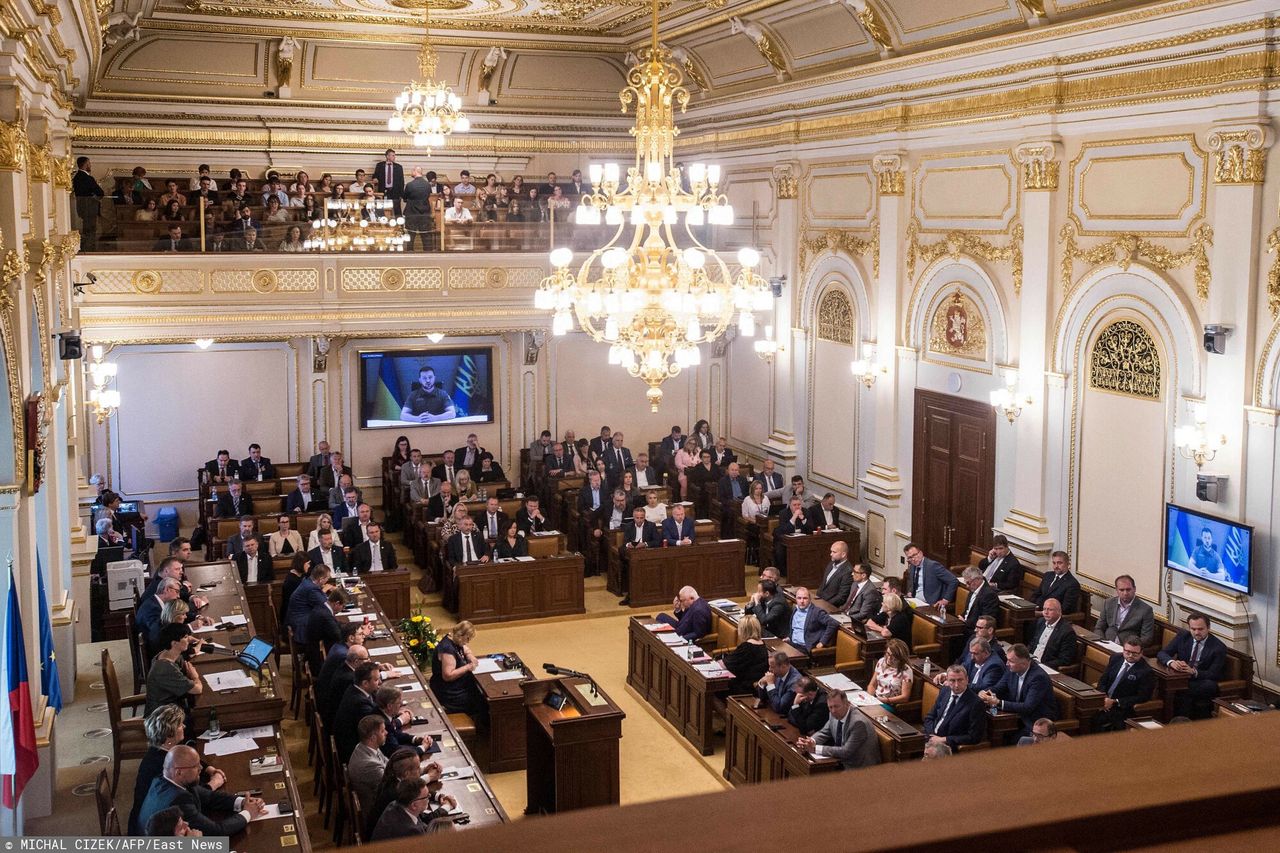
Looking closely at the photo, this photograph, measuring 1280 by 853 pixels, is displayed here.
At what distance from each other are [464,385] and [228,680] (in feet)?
35.2

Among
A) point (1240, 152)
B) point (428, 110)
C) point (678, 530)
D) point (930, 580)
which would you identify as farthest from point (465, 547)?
point (1240, 152)

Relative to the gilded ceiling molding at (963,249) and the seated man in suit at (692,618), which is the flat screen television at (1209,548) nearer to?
the gilded ceiling molding at (963,249)

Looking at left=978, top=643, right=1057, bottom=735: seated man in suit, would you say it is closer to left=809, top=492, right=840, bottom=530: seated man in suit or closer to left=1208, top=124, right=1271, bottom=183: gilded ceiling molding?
left=1208, top=124, right=1271, bottom=183: gilded ceiling molding

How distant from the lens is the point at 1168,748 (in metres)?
1.14

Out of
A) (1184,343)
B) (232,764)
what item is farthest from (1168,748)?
(1184,343)

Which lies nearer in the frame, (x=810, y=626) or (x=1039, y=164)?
(x=810, y=626)

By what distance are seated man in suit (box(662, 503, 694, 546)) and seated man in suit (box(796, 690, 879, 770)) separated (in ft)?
20.0

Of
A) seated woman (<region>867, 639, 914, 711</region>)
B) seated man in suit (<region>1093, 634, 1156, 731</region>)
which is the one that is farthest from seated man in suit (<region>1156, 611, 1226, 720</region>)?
seated woman (<region>867, 639, 914, 711</region>)

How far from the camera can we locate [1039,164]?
1246 cm

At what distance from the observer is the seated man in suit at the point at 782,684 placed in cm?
935

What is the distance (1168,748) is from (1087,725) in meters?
9.09

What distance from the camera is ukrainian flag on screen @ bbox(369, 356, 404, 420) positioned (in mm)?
19406

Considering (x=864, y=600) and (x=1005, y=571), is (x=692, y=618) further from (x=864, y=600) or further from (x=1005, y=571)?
(x=1005, y=571)

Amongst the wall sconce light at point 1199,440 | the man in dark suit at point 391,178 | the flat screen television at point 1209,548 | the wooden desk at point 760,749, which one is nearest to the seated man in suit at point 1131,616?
the flat screen television at point 1209,548
